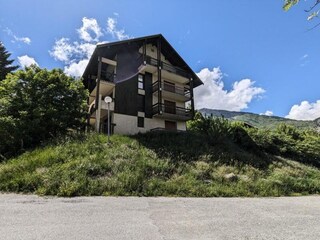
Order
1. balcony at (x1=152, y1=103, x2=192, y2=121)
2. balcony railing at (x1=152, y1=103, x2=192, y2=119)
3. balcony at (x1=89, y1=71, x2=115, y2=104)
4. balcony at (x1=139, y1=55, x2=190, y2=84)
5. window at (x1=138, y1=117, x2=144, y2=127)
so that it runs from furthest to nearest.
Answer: balcony at (x1=139, y1=55, x2=190, y2=84) → balcony railing at (x1=152, y1=103, x2=192, y2=119) → balcony at (x1=152, y1=103, x2=192, y2=121) → window at (x1=138, y1=117, x2=144, y2=127) → balcony at (x1=89, y1=71, x2=115, y2=104)

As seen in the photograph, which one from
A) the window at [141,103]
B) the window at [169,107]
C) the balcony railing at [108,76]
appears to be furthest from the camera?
the window at [169,107]

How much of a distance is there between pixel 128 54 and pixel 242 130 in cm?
1524

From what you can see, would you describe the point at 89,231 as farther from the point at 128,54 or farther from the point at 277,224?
the point at 128,54

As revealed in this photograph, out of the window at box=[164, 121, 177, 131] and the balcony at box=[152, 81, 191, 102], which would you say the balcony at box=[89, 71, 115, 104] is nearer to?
the balcony at box=[152, 81, 191, 102]

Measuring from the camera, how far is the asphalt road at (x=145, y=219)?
523 centimetres

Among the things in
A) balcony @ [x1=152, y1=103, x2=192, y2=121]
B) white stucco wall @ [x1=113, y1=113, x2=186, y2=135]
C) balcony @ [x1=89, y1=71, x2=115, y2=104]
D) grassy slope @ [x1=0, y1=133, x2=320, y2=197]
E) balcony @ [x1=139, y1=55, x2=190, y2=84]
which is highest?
balcony @ [x1=139, y1=55, x2=190, y2=84]

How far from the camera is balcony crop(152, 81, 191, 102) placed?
26161mm

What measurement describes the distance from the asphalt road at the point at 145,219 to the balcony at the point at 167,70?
1885 cm

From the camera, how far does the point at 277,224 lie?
6402 millimetres

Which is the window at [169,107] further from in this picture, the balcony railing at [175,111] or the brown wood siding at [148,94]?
the brown wood siding at [148,94]

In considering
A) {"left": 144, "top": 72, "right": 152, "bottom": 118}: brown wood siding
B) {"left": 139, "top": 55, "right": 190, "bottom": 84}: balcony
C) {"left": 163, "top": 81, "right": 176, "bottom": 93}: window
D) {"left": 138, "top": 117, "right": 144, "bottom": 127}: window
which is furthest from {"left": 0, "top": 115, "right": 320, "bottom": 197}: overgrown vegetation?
{"left": 139, "top": 55, "right": 190, "bottom": 84}: balcony

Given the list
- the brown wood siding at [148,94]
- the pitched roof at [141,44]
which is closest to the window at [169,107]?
the brown wood siding at [148,94]

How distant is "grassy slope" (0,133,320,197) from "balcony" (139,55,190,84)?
36.3 feet

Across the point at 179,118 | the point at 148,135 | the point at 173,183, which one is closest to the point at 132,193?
the point at 173,183
